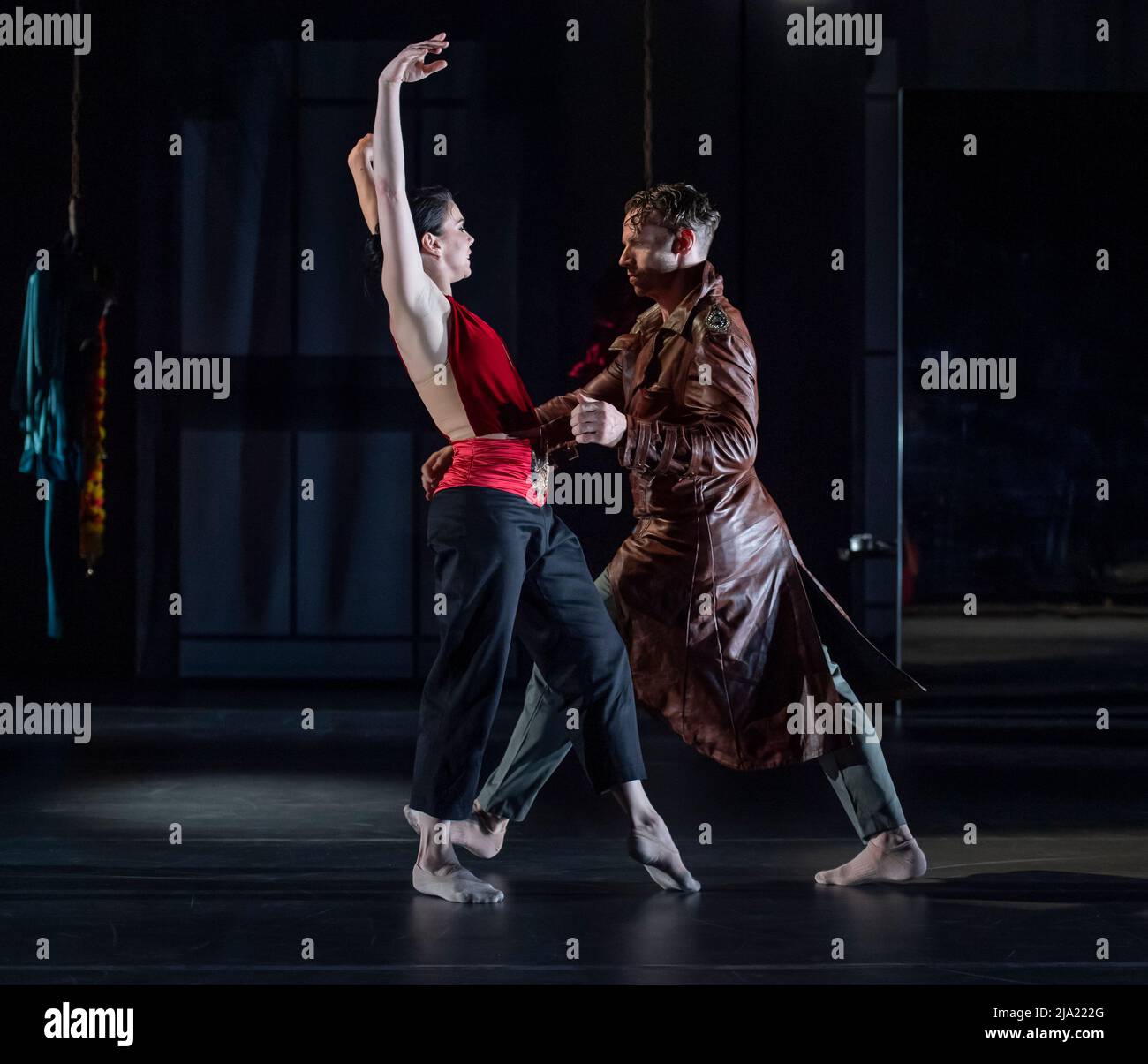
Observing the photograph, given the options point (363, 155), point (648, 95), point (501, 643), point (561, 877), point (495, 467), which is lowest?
point (561, 877)

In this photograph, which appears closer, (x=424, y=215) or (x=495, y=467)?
(x=495, y=467)

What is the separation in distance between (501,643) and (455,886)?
0.55 metres

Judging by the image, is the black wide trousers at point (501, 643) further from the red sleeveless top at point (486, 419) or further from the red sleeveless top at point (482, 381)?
the red sleeveless top at point (482, 381)

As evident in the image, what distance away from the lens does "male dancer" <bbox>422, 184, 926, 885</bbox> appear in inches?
138

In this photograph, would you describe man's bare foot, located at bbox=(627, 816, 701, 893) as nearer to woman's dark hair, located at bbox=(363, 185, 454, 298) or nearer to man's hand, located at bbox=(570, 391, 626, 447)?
man's hand, located at bbox=(570, 391, 626, 447)

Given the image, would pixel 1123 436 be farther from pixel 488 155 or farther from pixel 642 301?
pixel 488 155

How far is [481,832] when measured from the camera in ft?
12.5

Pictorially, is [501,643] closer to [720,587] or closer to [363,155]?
[720,587]

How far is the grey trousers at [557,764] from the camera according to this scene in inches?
142

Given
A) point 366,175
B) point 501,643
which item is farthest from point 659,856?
point 366,175

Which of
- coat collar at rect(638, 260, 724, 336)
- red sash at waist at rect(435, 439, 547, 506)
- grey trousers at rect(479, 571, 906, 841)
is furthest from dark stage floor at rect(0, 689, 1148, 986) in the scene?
coat collar at rect(638, 260, 724, 336)

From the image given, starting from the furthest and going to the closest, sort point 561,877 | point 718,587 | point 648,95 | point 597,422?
point 648,95
point 561,877
point 718,587
point 597,422
